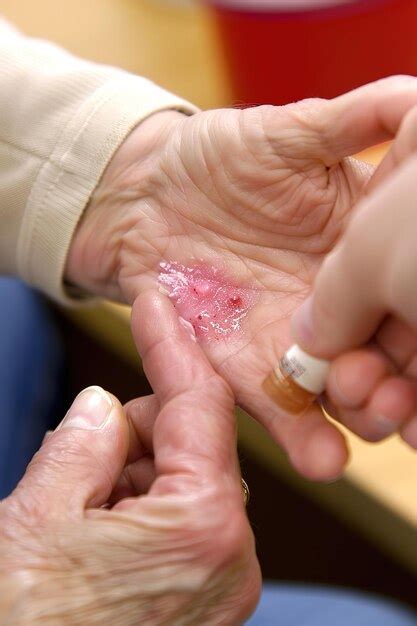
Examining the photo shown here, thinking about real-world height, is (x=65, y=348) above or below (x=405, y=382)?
below

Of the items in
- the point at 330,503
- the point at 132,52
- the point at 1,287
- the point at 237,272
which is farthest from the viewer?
the point at 132,52

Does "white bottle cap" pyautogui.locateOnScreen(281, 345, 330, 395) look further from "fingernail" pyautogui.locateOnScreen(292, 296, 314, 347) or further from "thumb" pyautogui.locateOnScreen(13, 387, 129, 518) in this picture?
"thumb" pyautogui.locateOnScreen(13, 387, 129, 518)

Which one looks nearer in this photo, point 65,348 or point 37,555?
point 37,555

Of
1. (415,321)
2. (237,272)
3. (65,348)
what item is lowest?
(65,348)

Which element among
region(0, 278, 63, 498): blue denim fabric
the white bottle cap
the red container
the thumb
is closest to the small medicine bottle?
the white bottle cap

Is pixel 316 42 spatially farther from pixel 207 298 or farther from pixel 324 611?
pixel 324 611

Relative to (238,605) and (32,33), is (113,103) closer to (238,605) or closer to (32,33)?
(238,605)

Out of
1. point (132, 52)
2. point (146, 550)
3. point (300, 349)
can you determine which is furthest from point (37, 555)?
point (132, 52)
